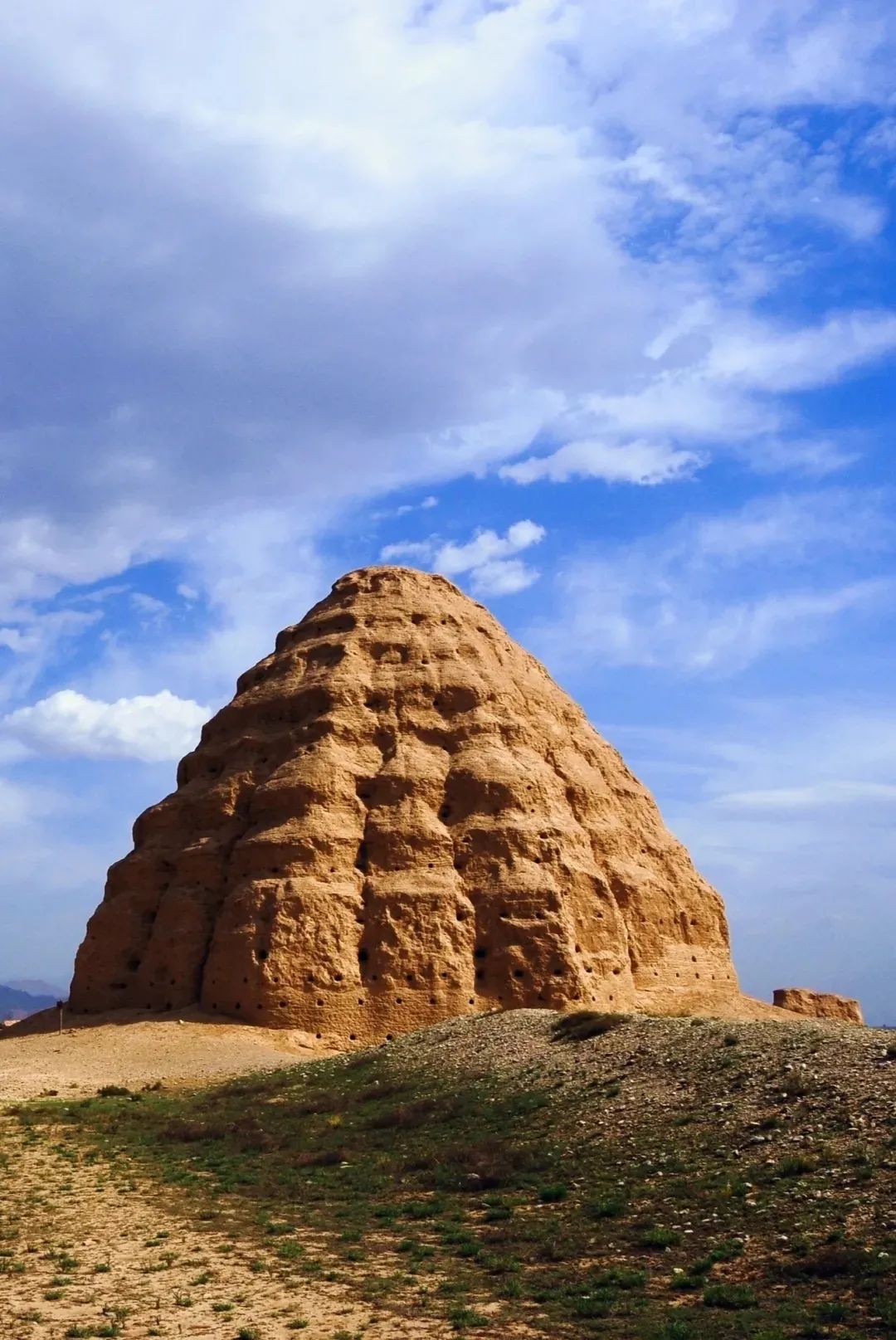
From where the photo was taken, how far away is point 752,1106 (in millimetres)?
17359

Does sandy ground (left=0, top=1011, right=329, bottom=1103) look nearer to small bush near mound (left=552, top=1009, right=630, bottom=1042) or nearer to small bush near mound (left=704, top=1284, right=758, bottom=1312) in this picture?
small bush near mound (left=552, top=1009, right=630, bottom=1042)

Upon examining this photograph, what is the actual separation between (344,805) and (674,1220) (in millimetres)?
29145

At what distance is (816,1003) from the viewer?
5209 centimetres

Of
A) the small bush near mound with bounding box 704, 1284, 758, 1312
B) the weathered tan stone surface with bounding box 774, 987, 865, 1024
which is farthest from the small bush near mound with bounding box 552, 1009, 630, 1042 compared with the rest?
the weathered tan stone surface with bounding box 774, 987, 865, 1024

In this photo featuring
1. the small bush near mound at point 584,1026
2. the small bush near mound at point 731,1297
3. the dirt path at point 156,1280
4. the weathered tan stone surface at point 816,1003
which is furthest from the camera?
the weathered tan stone surface at point 816,1003

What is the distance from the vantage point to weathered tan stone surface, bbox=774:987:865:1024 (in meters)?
51.7

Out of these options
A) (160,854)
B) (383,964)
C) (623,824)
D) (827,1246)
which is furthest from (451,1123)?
(623,824)

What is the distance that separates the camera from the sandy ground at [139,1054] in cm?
3139

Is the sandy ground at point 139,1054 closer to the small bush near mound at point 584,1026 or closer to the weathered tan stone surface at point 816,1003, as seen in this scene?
the small bush near mound at point 584,1026

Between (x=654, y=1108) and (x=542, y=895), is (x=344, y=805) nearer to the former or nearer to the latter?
(x=542, y=895)

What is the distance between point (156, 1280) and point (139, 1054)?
2275cm

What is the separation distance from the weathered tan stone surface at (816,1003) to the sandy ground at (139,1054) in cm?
2481

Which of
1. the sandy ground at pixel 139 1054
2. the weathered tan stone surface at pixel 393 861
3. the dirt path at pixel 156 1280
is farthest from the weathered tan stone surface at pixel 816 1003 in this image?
the dirt path at pixel 156 1280

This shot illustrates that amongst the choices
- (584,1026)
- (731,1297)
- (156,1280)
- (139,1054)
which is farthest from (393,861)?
(731,1297)
